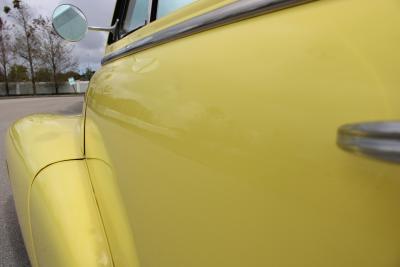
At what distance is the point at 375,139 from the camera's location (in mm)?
421

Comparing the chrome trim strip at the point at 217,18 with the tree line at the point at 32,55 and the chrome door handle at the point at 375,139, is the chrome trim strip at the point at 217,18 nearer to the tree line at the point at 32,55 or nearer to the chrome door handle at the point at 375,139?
the chrome door handle at the point at 375,139

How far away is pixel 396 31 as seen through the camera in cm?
48

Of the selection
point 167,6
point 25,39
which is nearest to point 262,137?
point 167,6

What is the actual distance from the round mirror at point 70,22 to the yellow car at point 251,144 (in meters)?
0.65

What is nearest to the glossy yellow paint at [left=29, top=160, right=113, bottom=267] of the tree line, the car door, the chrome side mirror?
the car door

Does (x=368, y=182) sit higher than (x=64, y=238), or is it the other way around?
(x=368, y=182)

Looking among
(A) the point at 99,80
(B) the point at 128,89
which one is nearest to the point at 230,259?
(B) the point at 128,89

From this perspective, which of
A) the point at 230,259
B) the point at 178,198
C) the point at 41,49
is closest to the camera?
the point at 230,259

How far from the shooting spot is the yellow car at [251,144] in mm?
477

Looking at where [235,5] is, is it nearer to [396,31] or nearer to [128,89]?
[396,31]

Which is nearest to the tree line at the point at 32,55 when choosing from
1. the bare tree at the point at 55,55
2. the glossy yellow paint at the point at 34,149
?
the bare tree at the point at 55,55

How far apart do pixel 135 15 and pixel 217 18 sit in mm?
911

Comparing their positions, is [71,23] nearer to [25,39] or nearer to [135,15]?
[135,15]

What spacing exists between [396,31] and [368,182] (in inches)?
8.2
